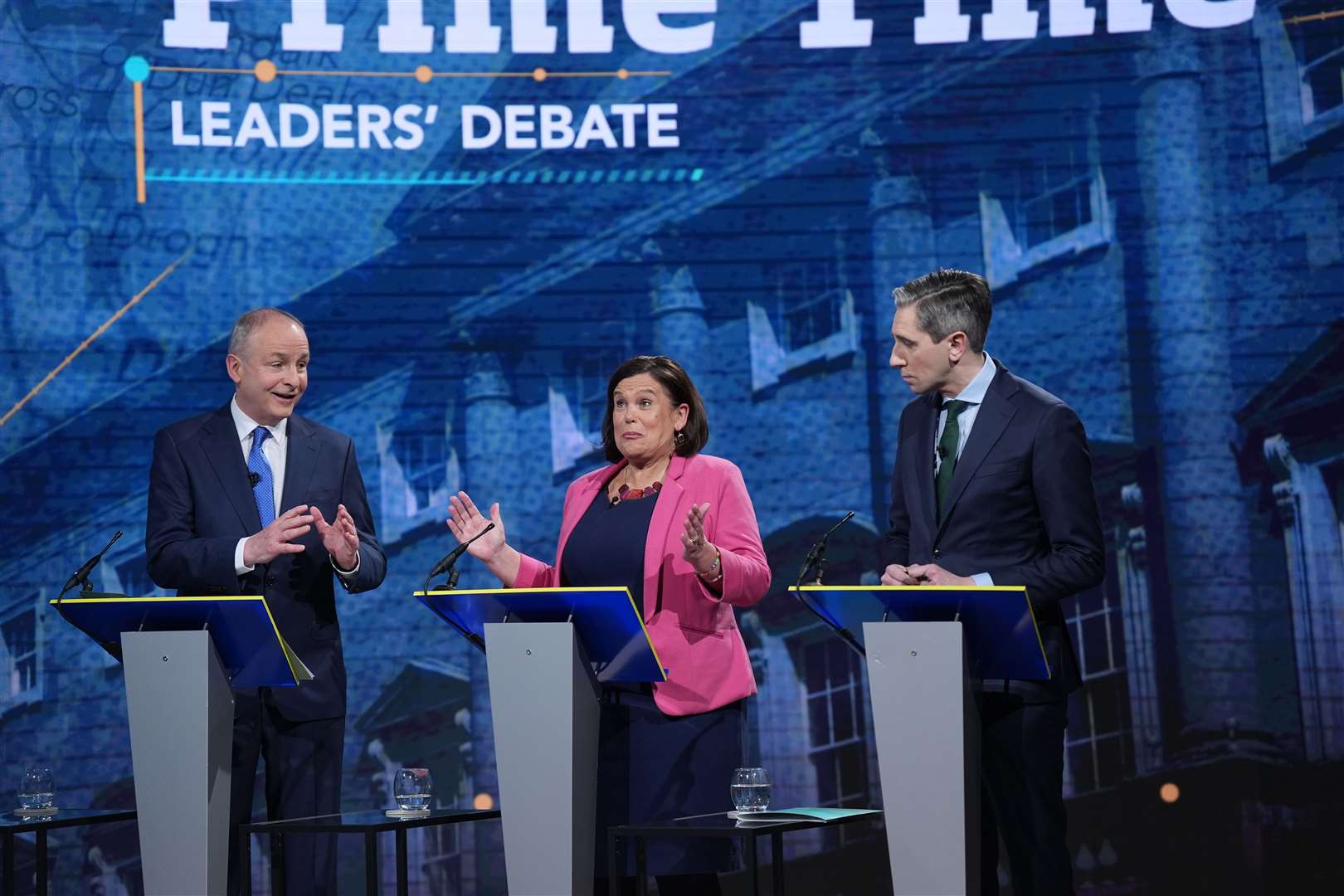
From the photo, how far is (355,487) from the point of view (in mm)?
3623

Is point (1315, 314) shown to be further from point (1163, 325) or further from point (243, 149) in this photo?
point (243, 149)

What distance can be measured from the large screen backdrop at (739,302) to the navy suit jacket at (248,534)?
5.49ft

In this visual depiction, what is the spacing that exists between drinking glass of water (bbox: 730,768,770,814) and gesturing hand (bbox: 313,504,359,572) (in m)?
1.06

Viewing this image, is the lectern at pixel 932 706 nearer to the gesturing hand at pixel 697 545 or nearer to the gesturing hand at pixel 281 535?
the gesturing hand at pixel 697 545

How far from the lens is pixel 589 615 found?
2.81m

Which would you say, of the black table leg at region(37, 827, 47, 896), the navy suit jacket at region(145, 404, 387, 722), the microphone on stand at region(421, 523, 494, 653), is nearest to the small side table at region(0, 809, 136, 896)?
the black table leg at region(37, 827, 47, 896)

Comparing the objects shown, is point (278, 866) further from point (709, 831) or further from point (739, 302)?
point (739, 302)

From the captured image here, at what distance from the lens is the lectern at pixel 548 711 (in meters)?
2.80

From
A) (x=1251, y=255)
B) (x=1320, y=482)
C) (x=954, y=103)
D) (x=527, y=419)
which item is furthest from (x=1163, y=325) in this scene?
(x=527, y=419)

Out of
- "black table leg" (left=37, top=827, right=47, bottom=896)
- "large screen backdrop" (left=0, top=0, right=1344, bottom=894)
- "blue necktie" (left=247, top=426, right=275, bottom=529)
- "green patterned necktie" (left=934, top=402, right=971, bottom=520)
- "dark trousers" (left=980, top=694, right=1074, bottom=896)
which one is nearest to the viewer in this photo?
"dark trousers" (left=980, top=694, right=1074, bottom=896)

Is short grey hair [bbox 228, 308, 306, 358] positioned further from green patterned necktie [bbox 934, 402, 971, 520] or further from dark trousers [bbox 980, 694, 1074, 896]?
dark trousers [bbox 980, 694, 1074, 896]

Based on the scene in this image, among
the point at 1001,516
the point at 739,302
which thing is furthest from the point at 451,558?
the point at 739,302

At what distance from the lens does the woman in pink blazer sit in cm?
309

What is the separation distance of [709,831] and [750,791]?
0.19m
